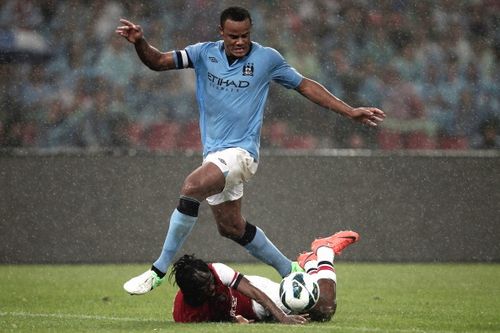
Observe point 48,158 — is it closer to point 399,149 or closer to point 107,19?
point 107,19

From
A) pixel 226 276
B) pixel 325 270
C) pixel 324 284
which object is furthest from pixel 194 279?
pixel 325 270

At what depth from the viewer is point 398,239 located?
13133 millimetres

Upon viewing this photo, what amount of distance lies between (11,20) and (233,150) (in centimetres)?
715

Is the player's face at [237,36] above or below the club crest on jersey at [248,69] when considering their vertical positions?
above

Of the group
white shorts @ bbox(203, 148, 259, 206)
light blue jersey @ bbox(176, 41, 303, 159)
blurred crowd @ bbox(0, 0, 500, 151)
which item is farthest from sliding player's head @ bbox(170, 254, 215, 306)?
blurred crowd @ bbox(0, 0, 500, 151)

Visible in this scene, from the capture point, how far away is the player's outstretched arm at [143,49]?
772cm

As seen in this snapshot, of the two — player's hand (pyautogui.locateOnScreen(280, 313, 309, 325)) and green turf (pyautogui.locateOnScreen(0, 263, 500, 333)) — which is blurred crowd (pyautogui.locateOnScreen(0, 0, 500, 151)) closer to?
green turf (pyautogui.locateOnScreen(0, 263, 500, 333))

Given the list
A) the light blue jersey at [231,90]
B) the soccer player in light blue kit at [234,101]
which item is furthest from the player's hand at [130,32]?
the light blue jersey at [231,90]

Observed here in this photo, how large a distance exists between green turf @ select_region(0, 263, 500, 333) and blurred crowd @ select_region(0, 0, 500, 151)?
1.99 m

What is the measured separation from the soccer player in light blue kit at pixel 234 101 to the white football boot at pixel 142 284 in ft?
1.45

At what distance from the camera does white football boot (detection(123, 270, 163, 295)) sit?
7.17m

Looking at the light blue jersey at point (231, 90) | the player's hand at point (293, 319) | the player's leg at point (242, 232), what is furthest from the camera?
the player's leg at point (242, 232)

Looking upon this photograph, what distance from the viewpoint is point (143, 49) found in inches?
311

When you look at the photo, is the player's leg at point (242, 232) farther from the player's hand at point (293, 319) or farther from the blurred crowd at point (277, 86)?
the blurred crowd at point (277, 86)
